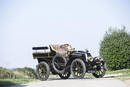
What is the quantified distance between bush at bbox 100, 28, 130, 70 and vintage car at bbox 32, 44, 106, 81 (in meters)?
14.5

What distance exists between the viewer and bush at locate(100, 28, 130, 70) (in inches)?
1400

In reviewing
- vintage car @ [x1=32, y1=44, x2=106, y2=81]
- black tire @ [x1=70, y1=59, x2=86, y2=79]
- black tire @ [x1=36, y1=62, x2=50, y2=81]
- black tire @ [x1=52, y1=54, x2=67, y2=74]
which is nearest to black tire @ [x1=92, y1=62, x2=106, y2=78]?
vintage car @ [x1=32, y1=44, x2=106, y2=81]

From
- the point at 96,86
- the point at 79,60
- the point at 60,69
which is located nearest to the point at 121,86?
the point at 96,86

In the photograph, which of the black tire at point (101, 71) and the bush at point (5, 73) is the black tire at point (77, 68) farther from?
the bush at point (5, 73)

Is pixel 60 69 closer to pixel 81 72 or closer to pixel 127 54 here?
pixel 81 72

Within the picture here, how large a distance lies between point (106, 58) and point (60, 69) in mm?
16256

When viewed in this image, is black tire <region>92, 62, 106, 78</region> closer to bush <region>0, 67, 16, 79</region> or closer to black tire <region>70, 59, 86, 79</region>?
black tire <region>70, 59, 86, 79</region>

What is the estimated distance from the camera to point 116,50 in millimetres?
35875

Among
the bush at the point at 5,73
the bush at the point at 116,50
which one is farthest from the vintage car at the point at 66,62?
the bush at the point at 116,50

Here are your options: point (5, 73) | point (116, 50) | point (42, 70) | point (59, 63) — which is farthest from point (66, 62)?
point (116, 50)

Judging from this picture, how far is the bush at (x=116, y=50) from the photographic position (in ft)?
117

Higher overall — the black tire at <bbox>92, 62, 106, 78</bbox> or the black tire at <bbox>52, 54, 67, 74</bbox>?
the black tire at <bbox>52, 54, 67, 74</bbox>

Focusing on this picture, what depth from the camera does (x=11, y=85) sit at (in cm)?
1677

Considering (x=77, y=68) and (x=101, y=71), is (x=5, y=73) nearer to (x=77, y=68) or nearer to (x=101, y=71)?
(x=77, y=68)
